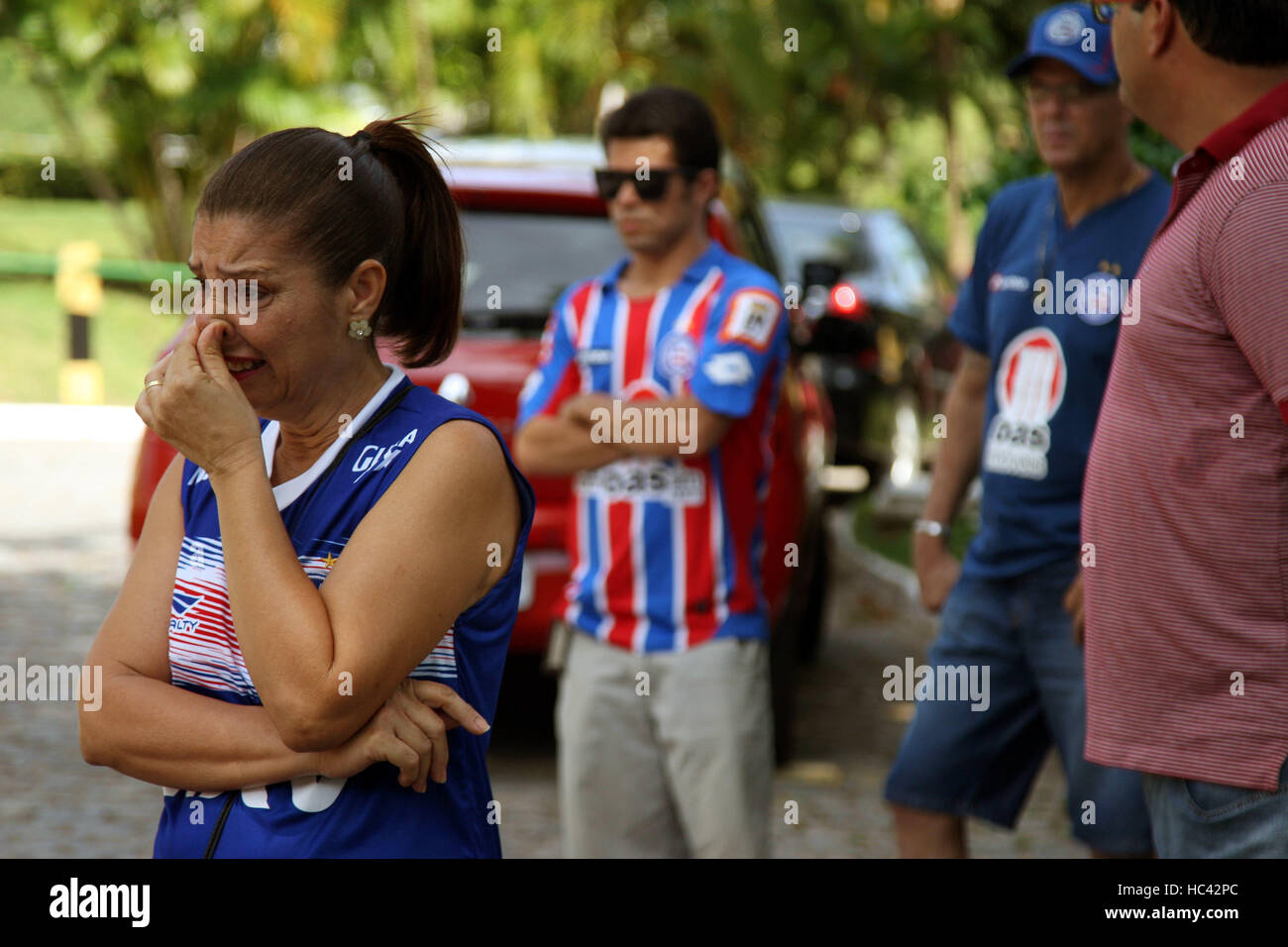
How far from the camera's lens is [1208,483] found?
2.47m

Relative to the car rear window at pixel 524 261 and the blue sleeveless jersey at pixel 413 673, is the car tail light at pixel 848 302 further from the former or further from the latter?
the blue sleeveless jersey at pixel 413 673

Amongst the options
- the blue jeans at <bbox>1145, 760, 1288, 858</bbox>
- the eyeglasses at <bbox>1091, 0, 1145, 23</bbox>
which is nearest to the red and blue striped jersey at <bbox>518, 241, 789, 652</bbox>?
the eyeglasses at <bbox>1091, 0, 1145, 23</bbox>

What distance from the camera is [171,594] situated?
2328 millimetres

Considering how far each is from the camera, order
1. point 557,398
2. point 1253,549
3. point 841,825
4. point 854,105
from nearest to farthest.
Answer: point 1253,549 → point 557,398 → point 841,825 → point 854,105

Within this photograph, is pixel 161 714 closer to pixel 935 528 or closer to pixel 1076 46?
pixel 935 528

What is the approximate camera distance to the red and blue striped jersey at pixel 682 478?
392 centimetres

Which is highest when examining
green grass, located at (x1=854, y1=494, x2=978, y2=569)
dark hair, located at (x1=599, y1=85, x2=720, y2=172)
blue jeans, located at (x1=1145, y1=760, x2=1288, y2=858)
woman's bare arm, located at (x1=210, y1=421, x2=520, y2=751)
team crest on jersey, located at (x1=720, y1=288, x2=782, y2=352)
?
dark hair, located at (x1=599, y1=85, x2=720, y2=172)

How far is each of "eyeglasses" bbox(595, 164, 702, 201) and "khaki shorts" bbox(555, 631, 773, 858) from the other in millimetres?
1103

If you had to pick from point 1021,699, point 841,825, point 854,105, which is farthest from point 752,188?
point 854,105

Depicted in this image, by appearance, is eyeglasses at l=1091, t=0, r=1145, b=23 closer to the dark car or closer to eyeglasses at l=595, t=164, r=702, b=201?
eyeglasses at l=595, t=164, r=702, b=201

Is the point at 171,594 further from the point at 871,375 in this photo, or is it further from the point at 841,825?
the point at 871,375

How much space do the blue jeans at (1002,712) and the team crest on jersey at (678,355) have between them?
2.77ft

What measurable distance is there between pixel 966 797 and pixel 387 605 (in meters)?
2.17

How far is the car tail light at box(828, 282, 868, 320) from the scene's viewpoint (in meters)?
11.7
